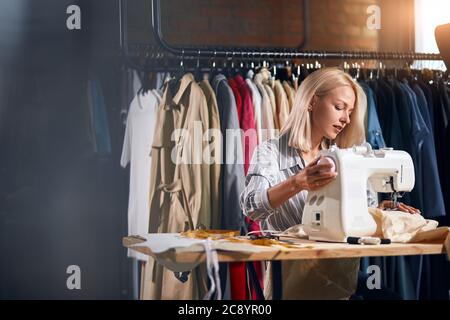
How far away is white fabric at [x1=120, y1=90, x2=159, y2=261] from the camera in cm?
310

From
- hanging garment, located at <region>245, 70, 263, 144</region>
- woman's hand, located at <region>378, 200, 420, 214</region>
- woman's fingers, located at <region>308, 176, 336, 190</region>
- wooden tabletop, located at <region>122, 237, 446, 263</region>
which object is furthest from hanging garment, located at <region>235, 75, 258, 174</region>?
wooden tabletop, located at <region>122, 237, 446, 263</region>

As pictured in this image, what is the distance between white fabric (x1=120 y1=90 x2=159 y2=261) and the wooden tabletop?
3.45 feet

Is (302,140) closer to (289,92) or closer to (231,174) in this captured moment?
(231,174)

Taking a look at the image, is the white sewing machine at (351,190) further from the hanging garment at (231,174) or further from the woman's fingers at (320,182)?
the hanging garment at (231,174)

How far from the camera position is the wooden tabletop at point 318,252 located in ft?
5.98

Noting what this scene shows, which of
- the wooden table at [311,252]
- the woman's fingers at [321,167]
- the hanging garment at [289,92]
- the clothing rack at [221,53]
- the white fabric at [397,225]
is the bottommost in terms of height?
the wooden table at [311,252]

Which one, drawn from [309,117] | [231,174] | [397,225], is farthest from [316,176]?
[231,174]

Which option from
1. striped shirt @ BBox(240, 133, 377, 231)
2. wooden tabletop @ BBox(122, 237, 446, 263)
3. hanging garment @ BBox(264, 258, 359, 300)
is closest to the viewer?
wooden tabletop @ BBox(122, 237, 446, 263)

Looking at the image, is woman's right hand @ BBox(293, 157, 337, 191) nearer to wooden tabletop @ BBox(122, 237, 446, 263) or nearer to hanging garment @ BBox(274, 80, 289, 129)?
wooden tabletop @ BBox(122, 237, 446, 263)

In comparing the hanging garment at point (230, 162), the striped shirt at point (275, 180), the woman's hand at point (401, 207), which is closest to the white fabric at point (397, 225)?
the woman's hand at point (401, 207)

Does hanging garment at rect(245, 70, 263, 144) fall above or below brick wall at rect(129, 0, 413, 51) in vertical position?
below

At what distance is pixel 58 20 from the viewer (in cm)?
316

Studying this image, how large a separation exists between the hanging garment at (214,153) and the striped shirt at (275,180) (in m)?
0.48

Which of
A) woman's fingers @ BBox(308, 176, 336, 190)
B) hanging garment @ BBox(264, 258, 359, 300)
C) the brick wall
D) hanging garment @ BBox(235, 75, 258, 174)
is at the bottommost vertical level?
hanging garment @ BBox(264, 258, 359, 300)
